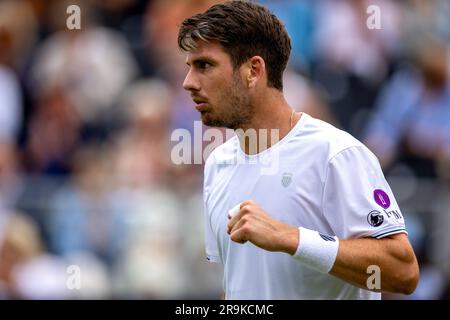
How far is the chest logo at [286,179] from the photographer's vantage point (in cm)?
408

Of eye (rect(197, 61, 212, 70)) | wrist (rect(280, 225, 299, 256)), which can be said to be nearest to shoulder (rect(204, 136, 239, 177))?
eye (rect(197, 61, 212, 70))

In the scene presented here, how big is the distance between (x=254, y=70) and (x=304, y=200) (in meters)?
0.65

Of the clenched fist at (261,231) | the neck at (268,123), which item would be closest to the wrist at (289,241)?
the clenched fist at (261,231)

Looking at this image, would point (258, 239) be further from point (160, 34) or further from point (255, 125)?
point (160, 34)

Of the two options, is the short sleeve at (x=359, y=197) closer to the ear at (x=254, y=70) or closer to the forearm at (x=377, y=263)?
the forearm at (x=377, y=263)

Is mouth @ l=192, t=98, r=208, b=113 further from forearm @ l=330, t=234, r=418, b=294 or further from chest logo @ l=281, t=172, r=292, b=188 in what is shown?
forearm @ l=330, t=234, r=418, b=294

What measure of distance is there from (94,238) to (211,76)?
360cm

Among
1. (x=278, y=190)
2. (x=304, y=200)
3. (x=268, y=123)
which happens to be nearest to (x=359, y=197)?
(x=304, y=200)

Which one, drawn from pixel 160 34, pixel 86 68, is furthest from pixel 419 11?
pixel 86 68

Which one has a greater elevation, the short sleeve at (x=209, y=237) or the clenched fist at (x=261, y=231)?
the clenched fist at (x=261, y=231)

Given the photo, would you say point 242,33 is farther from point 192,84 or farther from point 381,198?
point 381,198

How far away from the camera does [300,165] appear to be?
407cm

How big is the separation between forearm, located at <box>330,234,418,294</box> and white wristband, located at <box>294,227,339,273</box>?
1.0 inches

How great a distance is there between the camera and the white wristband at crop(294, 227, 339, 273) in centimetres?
374
